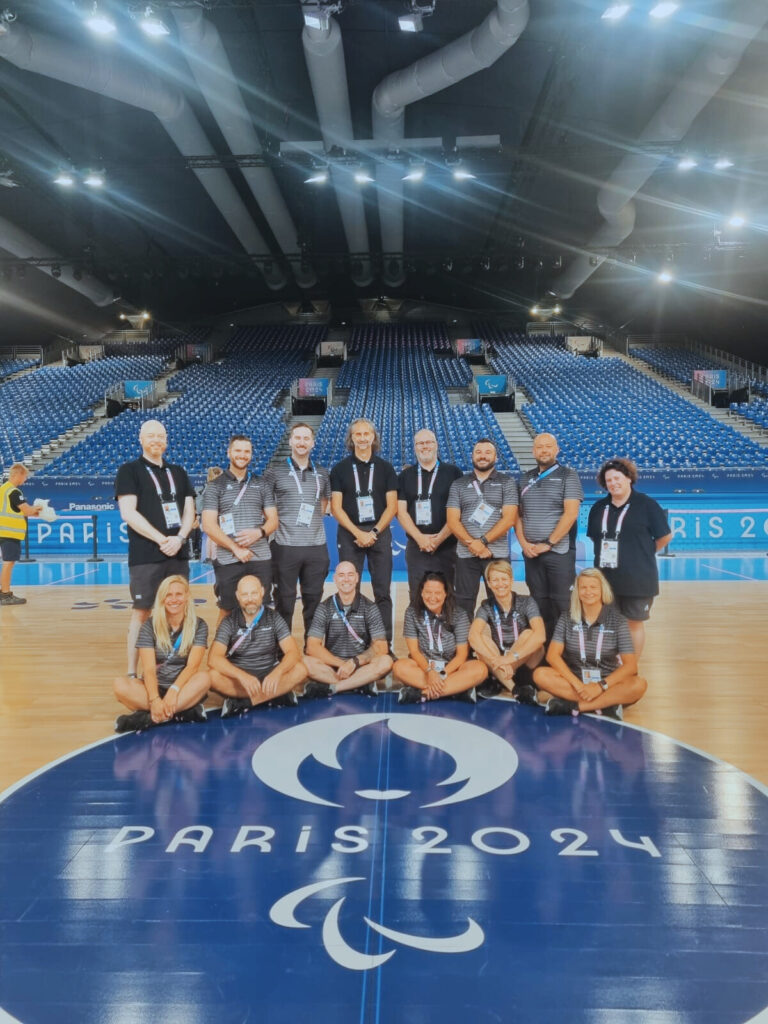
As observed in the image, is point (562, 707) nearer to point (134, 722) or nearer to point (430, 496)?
point (430, 496)

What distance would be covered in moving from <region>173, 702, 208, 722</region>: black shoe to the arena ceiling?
910cm

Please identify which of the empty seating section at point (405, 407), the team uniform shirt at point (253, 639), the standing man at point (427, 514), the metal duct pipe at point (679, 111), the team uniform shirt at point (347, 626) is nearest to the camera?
the team uniform shirt at point (253, 639)

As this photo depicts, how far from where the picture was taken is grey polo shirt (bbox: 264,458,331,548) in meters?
4.26

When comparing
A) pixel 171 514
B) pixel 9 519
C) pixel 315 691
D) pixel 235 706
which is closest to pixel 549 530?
pixel 315 691

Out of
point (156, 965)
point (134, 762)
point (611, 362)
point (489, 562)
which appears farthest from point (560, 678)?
point (611, 362)

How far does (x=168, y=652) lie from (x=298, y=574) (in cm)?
99

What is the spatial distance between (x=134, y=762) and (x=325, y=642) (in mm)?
1380

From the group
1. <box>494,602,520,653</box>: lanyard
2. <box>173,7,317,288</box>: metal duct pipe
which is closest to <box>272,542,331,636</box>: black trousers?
<box>494,602,520,653</box>: lanyard

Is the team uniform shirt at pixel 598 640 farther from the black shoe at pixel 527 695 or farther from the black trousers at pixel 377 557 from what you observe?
the black trousers at pixel 377 557

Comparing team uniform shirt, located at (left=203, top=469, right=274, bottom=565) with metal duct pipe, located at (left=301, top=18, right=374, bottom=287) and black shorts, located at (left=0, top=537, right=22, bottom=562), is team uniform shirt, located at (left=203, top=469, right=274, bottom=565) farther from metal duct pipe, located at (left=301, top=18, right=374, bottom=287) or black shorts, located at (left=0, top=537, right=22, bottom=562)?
metal duct pipe, located at (left=301, top=18, right=374, bottom=287)

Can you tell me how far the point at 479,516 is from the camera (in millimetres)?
4191

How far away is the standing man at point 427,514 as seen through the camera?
437 cm

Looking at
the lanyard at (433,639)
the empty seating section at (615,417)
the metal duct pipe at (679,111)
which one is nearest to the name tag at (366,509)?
the lanyard at (433,639)

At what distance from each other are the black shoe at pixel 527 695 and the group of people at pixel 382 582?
0.05 feet
